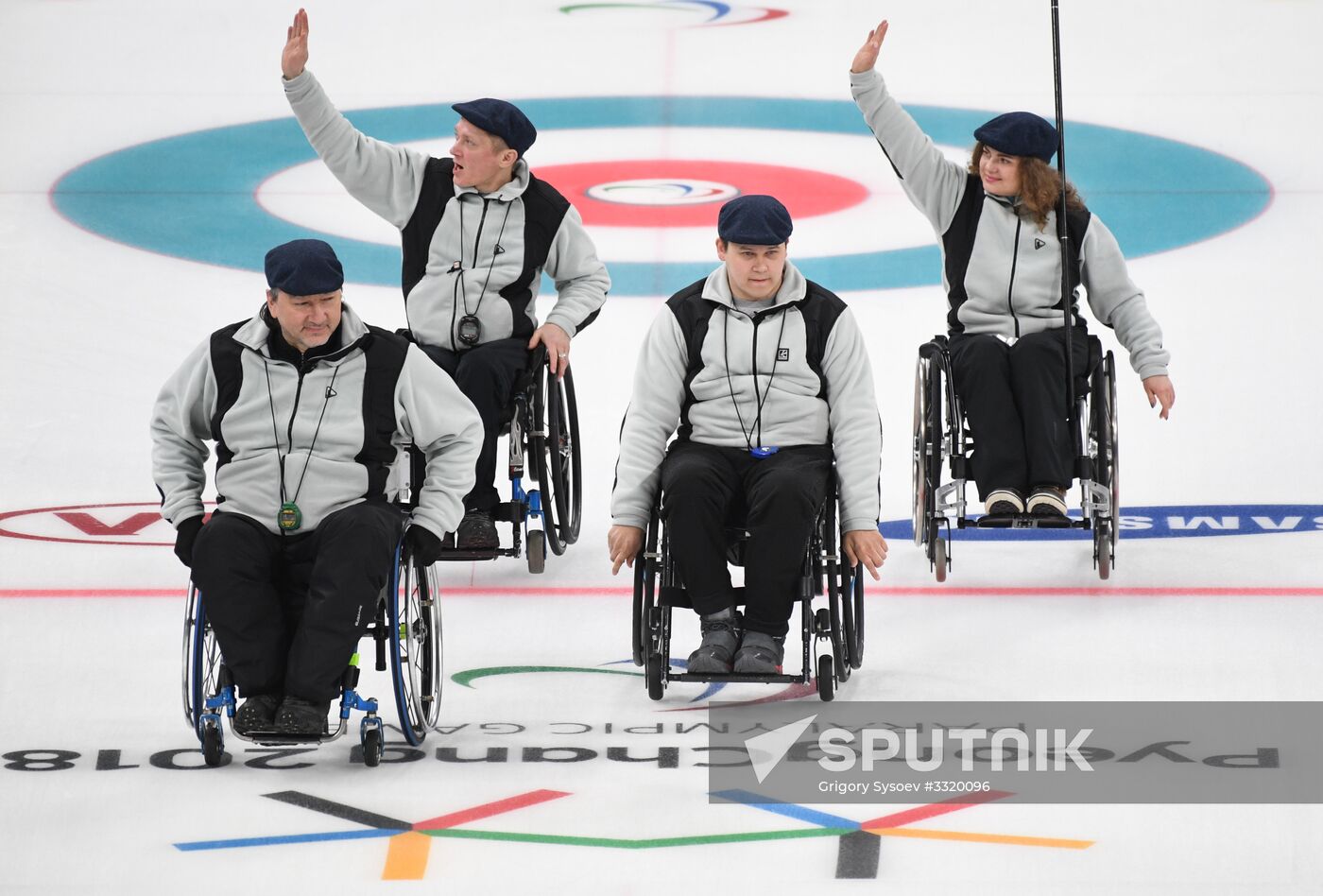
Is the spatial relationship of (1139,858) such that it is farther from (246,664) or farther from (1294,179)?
(1294,179)

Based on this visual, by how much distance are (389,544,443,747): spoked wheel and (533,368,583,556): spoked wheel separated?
1.00 m

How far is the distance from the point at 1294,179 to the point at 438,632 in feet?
18.0

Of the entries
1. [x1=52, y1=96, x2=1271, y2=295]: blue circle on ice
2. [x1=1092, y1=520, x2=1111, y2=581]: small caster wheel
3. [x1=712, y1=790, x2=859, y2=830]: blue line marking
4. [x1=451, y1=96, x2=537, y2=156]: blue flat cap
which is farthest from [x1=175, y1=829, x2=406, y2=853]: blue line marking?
[x1=52, y1=96, x2=1271, y2=295]: blue circle on ice

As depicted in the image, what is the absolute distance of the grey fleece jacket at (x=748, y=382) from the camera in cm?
372

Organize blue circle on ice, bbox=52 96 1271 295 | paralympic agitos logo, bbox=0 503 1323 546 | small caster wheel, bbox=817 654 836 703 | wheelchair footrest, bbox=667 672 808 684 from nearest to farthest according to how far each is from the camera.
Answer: wheelchair footrest, bbox=667 672 808 684 → small caster wheel, bbox=817 654 836 703 → paralympic agitos logo, bbox=0 503 1323 546 → blue circle on ice, bbox=52 96 1271 295

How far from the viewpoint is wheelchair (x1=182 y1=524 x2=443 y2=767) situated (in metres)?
3.23

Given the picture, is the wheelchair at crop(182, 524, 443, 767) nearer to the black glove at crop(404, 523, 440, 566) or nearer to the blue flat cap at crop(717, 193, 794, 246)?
the black glove at crop(404, 523, 440, 566)

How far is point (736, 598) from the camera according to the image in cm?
368

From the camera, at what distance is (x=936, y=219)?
4.57m

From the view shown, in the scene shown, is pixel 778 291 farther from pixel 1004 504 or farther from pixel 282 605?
pixel 282 605

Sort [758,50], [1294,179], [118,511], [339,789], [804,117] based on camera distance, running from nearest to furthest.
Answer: [339,789], [118,511], [1294,179], [804,117], [758,50]

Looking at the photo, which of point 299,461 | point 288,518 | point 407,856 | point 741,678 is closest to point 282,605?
point 288,518

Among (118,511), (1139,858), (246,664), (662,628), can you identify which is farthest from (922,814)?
(118,511)

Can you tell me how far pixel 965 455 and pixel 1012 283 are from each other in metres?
0.41
